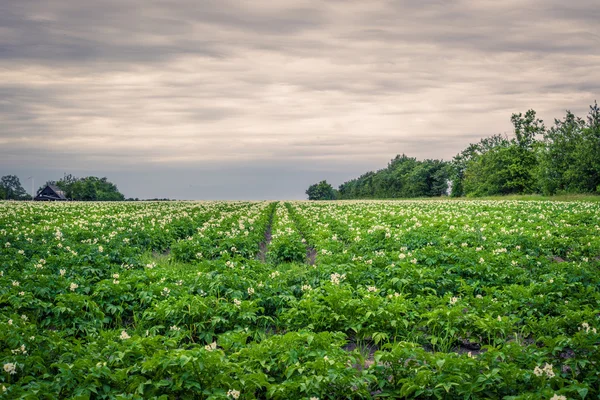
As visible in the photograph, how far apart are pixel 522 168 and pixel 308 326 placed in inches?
3602

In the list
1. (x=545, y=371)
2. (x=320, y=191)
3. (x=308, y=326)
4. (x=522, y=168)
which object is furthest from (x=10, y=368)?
(x=320, y=191)

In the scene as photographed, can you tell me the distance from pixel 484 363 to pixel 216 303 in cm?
444

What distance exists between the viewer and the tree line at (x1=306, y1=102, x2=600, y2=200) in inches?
2530

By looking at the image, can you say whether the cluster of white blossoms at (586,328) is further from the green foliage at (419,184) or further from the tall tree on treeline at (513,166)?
the green foliage at (419,184)

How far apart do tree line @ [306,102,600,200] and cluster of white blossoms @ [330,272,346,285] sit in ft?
200

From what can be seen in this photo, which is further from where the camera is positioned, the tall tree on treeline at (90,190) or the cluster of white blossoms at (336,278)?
the tall tree on treeline at (90,190)

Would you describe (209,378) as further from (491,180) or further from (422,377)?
(491,180)

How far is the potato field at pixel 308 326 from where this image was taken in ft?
17.7

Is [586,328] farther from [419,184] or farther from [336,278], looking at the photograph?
[419,184]

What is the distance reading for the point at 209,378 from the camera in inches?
215

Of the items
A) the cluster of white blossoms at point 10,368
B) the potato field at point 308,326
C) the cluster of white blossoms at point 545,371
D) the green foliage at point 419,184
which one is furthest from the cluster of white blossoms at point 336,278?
the green foliage at point 419,184

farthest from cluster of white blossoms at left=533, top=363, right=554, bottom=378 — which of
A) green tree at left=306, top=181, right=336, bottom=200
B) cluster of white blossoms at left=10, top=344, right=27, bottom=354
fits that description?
green tree at left=306, top=181, right=336, bottom=200

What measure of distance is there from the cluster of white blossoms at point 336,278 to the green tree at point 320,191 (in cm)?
17261

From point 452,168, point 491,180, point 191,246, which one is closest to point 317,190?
point 452,168
